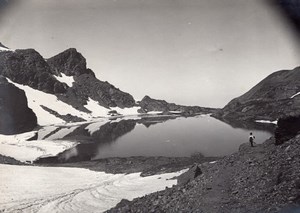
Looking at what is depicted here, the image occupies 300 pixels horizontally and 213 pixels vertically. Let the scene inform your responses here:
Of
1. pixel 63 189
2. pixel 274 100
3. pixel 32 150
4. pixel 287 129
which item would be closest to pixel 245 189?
pixel 287 129

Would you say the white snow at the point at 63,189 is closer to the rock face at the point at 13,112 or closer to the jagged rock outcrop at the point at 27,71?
the rock face at the point at 13,112

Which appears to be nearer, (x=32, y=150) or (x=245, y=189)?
(x=245, y=189)

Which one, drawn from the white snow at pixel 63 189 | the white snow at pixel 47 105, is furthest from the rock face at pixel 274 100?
the white snow at pixel 63 189

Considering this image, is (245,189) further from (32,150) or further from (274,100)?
(274,100)

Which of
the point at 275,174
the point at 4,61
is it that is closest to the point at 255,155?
the point at 275,174

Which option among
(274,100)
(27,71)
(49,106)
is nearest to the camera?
(274,100)

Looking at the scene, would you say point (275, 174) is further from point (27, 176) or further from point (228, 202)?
point (27, 176)
